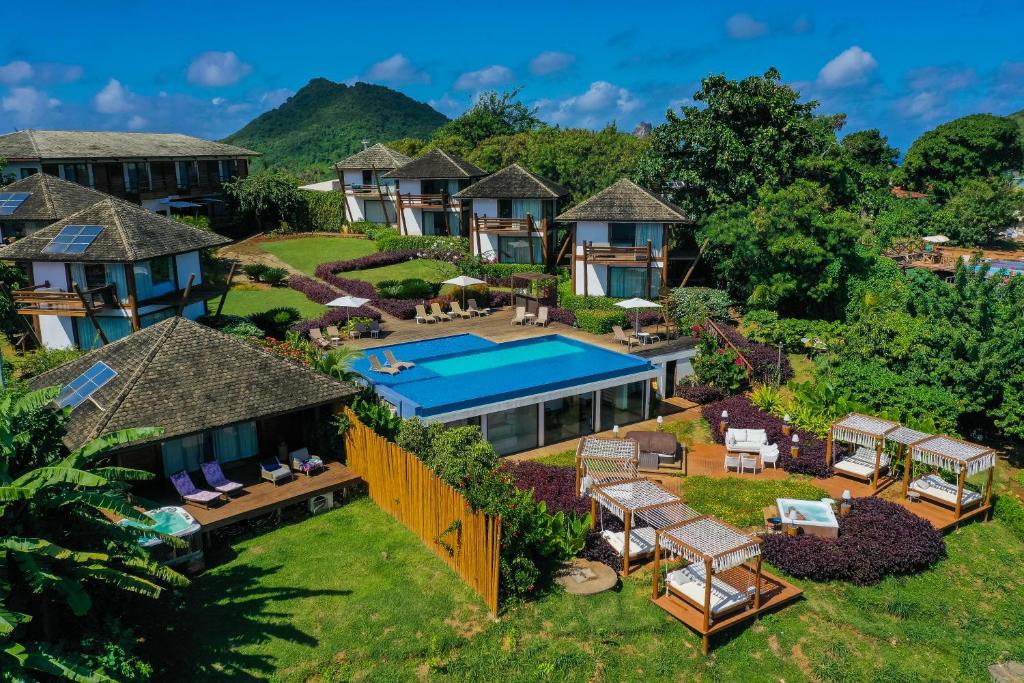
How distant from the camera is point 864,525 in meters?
17.9

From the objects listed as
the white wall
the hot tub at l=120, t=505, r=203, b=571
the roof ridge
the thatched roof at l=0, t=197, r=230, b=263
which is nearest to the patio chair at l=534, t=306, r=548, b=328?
the thatched roof at l=0, t=197, r=230, b=263

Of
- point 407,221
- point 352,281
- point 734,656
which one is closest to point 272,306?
point 352,281

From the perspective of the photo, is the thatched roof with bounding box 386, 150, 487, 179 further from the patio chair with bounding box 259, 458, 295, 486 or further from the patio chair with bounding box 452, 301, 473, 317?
the patio chair with bounding box 259, 458, 295, 486

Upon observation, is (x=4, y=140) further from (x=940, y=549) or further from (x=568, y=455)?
(x=940, y=549)

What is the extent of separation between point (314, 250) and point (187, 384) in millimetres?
35383

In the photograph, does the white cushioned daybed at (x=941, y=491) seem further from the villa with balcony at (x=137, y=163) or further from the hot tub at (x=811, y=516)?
the villa with balcony at (x=137, y=163)

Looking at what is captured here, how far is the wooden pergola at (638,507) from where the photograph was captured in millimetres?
16125

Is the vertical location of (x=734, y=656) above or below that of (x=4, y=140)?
below

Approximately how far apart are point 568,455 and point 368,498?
6928 mm

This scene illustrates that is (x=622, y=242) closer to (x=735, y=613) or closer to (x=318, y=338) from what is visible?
(x=318, y=338)

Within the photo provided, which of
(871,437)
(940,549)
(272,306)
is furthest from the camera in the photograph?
(272,306)

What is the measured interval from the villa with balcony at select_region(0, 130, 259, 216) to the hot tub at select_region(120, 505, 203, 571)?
118 ft

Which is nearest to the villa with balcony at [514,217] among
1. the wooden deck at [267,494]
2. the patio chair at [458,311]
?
the patio chair at [458,311]

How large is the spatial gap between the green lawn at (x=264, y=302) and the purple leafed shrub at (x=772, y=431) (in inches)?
812
